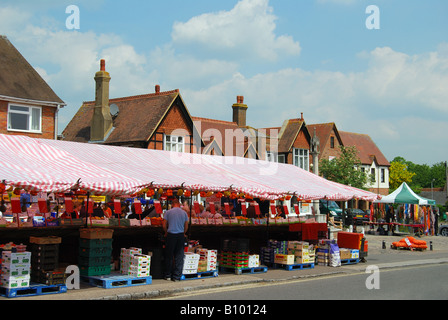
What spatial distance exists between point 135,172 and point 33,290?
14.7 ft

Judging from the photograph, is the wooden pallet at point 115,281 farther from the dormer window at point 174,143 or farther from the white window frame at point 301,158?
the white window frame at point 301,158

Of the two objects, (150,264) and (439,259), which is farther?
(439,259)

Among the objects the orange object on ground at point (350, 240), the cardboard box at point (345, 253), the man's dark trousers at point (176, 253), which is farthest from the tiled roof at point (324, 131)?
the man's dark trousers at point (176, 253)

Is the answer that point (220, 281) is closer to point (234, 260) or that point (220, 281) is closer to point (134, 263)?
point (234, 260)

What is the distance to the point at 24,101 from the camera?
28672 millimetres

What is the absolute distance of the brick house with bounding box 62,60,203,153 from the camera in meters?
37.2

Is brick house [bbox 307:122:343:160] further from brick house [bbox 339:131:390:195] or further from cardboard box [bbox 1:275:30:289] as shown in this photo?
cardboard box [bbox 1:275:30:289]

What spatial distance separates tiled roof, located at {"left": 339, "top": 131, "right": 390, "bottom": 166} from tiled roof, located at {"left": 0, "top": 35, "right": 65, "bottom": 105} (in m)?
44.9

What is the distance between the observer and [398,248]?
25500 millimetres

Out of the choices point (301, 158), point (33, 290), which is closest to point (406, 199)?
point (301, 158)

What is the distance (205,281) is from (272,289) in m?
1.81
